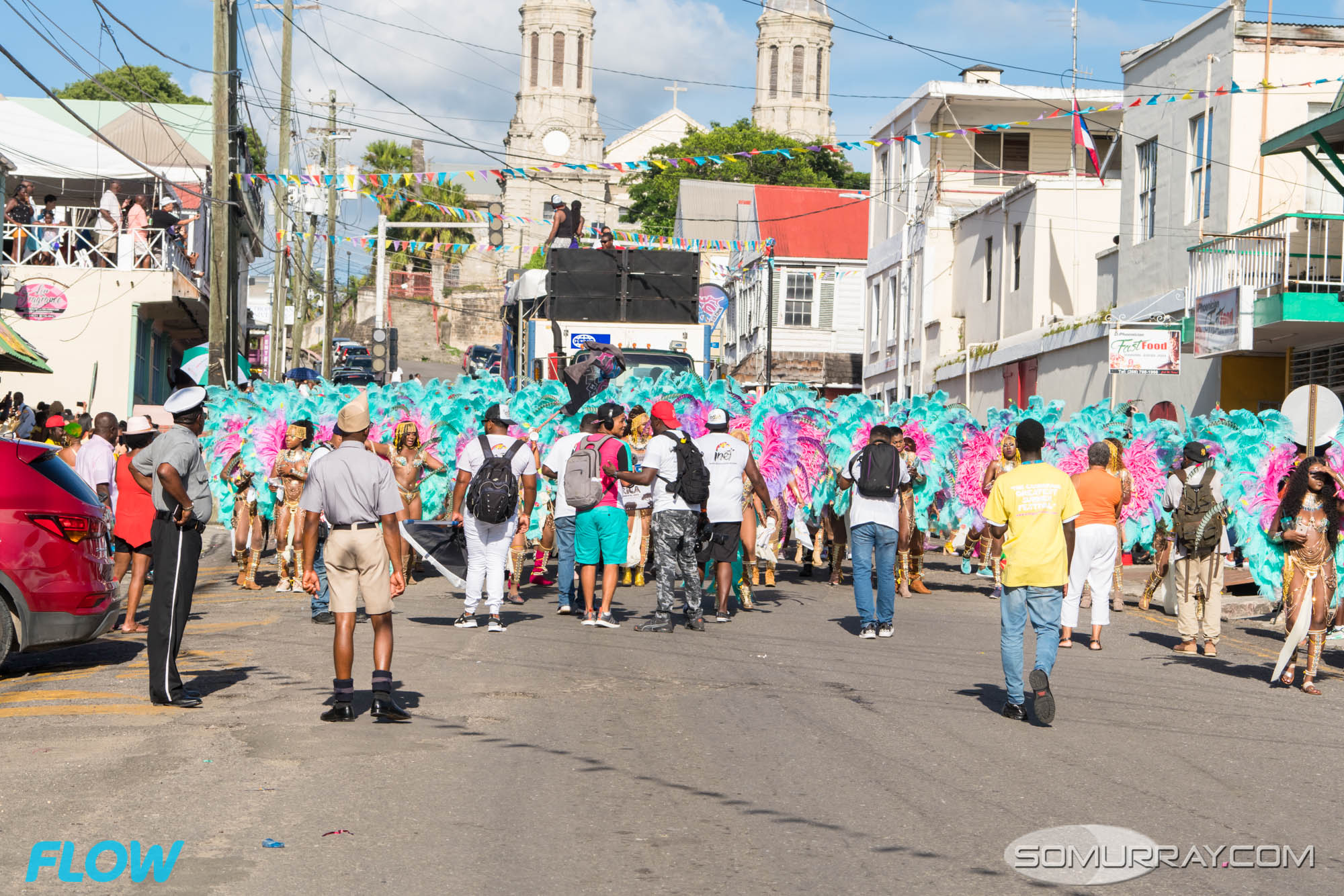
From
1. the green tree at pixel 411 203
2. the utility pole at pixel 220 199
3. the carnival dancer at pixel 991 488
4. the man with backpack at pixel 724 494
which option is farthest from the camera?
the green tree at pixel 411 203

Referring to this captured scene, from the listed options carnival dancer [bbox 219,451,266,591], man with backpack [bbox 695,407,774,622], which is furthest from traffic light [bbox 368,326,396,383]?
man with backpack [bbox 695,407,774,622]

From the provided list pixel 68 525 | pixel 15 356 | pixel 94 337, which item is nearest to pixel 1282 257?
pixel 68 525

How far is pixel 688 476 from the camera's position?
474 inches

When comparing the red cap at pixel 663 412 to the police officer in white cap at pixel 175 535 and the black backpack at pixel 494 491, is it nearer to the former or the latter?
the black backpack at pixel 494 491

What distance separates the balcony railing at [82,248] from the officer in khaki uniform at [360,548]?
21.7 metres

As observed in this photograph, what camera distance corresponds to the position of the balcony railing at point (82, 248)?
90.9ft

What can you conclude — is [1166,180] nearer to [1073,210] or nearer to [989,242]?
[1073,210]

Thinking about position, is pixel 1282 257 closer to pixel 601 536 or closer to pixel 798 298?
pixel 601 536

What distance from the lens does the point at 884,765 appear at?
7145 mm

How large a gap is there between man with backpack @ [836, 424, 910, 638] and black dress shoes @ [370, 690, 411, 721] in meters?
4.94

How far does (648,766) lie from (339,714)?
198cm

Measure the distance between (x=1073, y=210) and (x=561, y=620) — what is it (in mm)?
21207

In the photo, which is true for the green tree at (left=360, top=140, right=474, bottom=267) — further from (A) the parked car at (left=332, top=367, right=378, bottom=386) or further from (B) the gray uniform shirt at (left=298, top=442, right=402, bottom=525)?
(B) the gray uniform shirt at (left=298, top=442, right=402, bottom=525)

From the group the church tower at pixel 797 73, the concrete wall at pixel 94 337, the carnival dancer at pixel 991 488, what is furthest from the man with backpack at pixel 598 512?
the church tower at pixel 797 73
